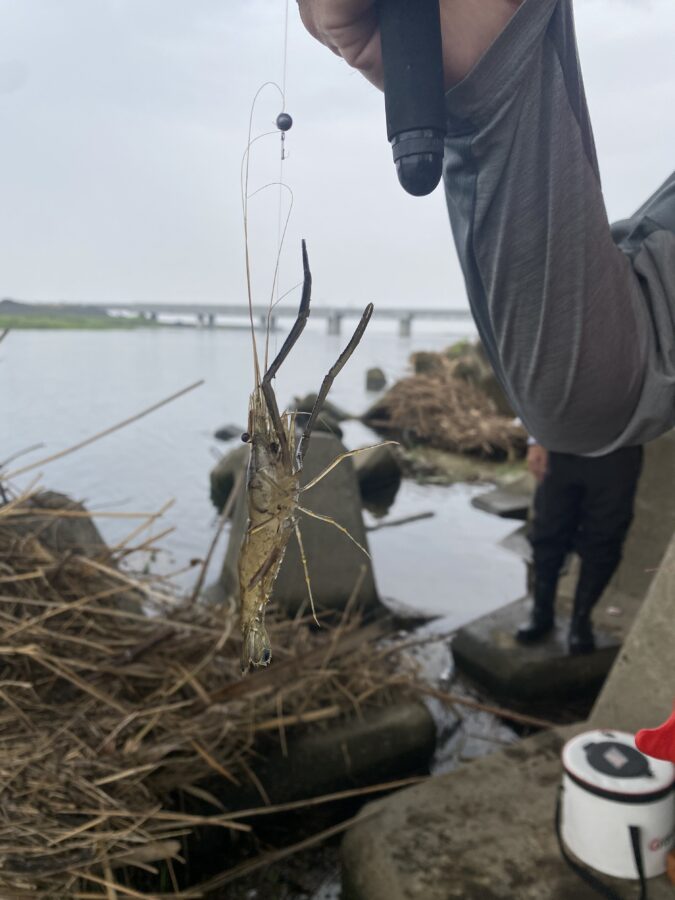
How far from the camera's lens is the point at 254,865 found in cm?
152

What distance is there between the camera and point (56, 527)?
1.66m

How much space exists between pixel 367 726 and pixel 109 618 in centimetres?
70

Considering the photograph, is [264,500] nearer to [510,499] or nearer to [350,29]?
[350,29]

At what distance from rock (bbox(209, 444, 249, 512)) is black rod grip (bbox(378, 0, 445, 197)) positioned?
381cm

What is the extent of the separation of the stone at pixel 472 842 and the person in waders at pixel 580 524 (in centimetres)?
87

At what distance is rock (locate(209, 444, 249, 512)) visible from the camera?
425cm

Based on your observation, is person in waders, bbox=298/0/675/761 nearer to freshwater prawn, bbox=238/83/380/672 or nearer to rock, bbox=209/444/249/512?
freshwater prawn, bbox=238/83/380/672

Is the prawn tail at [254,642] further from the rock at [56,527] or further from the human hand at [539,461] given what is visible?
the human hand at [539,461]

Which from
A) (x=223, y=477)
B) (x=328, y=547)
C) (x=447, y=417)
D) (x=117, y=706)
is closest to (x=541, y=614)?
(x=328, y=547)

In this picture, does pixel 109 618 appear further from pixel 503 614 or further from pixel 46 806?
pixel 503 614

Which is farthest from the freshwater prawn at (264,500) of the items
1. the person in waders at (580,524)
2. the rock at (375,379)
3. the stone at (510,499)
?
the rock at (375,379)

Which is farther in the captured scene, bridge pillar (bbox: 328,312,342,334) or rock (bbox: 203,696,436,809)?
rock (bbox: 203,696,436,809)

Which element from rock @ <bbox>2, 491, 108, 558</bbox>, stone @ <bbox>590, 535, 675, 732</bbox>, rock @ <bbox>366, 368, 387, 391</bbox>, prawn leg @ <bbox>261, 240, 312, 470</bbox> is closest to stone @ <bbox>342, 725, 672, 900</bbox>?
stone @ <bbox>590, 535, 675, 732</bbox>

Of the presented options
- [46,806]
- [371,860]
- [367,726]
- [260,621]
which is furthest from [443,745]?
[260,621]
